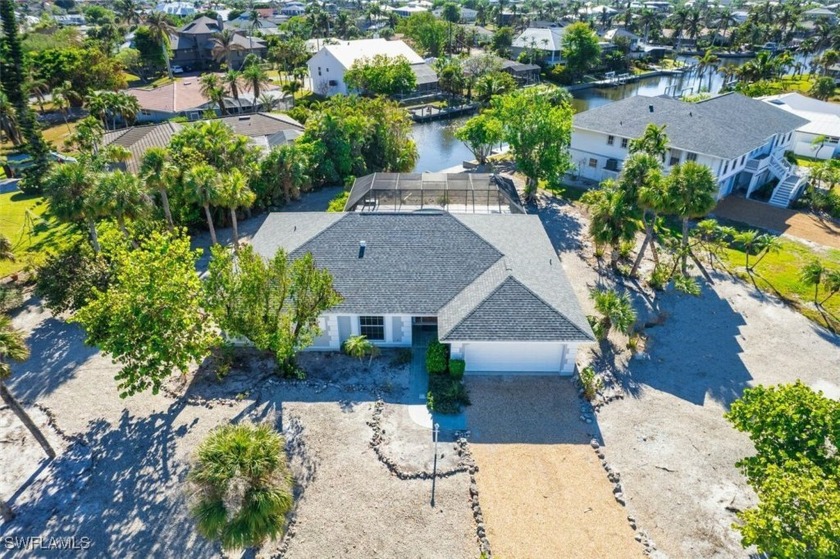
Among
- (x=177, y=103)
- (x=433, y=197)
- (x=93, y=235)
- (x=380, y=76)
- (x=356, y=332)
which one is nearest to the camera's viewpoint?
(x=356, y=332)

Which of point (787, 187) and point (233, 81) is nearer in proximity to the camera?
point (787, 187)

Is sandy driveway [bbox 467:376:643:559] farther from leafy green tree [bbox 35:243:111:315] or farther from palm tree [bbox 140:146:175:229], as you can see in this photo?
palm tree [bbox 140:146:175:229]

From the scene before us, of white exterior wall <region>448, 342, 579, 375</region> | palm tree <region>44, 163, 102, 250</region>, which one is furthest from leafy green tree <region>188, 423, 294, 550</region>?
palm tree <region>44, 163, 102, 250</region>

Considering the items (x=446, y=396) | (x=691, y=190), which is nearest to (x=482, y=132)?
(x=691, y=190)

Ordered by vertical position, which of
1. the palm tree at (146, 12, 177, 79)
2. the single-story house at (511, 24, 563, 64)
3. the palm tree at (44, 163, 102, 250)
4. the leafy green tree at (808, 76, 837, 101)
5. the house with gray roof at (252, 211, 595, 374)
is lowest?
the house with gray roof at (252, 211, 595, 374)

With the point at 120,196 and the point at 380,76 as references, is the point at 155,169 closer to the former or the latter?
the point at 120,196
